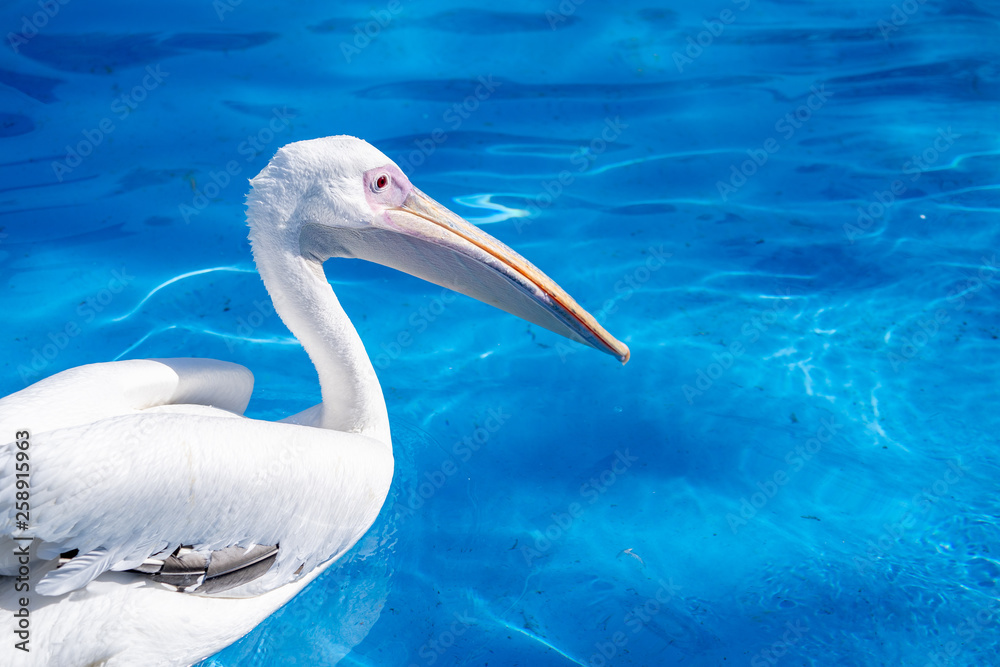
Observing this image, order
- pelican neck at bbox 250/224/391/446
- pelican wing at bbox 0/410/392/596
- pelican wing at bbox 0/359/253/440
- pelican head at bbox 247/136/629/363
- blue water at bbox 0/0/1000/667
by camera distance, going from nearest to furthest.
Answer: pelican wing at bbox 0/410/392/596
pelican wing at bbox 0/359/253/440
pelican head at bbox 247/136/629/363
pelican neck at bbox 250/224/391/446
blue water at bbox 0/0/1000/667

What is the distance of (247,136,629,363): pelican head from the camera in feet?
6.84

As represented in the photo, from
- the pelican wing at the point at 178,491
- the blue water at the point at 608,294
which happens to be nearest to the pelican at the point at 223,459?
Result: the pelican wing at the point at 178,491

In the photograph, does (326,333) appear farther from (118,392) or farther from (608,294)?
(608,294)

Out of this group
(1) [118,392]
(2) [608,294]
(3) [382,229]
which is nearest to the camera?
(1) [118,392]

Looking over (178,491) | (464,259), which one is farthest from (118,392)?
(464,259)

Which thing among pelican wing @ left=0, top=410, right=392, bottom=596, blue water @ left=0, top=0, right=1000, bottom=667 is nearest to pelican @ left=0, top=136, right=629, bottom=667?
pelican wing @ left=0, top=410, right=392, bottom=596

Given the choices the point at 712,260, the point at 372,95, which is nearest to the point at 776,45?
the point at 712,260

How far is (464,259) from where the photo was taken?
2.22 meters

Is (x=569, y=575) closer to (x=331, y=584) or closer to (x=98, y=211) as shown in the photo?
(x=331, y=584)

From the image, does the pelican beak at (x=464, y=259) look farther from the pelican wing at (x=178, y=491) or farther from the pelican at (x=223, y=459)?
the pelican wing at (x=178, y=491)

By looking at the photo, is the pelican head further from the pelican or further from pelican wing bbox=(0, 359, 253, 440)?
pelican wing bbox=(0, 359, 253, 440)

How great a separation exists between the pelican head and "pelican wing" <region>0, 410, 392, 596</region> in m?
0.58

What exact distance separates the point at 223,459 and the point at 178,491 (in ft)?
0.38

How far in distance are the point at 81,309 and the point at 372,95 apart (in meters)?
2.37
